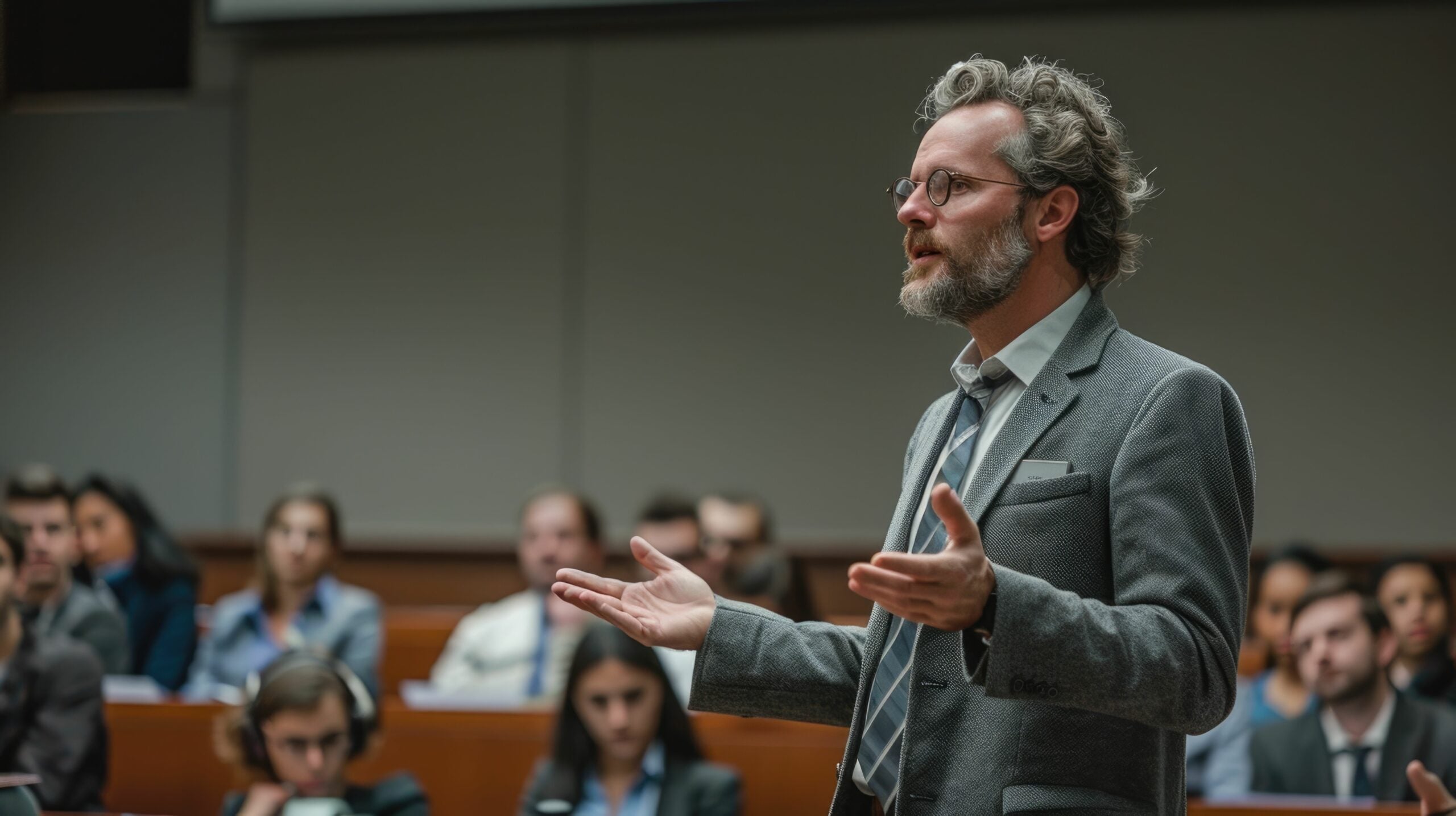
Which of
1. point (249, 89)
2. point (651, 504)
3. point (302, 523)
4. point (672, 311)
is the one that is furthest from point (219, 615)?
point (249, 89)

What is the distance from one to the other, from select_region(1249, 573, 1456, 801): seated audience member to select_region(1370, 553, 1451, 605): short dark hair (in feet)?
2.40

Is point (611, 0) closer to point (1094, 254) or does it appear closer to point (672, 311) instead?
point (672, 311)

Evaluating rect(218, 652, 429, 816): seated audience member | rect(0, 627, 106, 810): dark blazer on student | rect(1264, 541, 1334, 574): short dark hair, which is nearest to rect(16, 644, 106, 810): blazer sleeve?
rect(0, 627, 106, 810): dark blazer on student

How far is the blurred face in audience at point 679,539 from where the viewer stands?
4.36 meters

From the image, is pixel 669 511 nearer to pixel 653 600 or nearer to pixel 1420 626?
pixel 1420 626

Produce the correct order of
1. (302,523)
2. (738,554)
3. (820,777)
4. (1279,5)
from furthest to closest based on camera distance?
(1279,5) → (738,554) → (302,523) → (820,777)

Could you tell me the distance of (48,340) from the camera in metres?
7.01

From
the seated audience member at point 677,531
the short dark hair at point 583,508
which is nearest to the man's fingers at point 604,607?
the seated audience member at point 677,531

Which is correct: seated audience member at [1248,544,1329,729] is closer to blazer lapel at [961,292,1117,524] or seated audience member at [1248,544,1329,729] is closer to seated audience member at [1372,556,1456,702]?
seated audience member at [1372,556,1456,702]

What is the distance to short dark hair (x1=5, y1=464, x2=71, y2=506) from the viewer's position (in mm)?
4137

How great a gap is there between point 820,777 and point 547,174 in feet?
13.0

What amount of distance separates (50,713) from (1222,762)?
272 centimetres

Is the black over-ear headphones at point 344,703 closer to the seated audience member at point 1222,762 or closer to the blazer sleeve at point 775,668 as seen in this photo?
the blazer sleeve at point 775,668

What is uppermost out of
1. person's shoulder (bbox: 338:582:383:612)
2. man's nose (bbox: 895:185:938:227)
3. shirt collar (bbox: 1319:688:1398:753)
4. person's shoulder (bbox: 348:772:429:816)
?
man's nose (bbox: 895:185:938:227)
